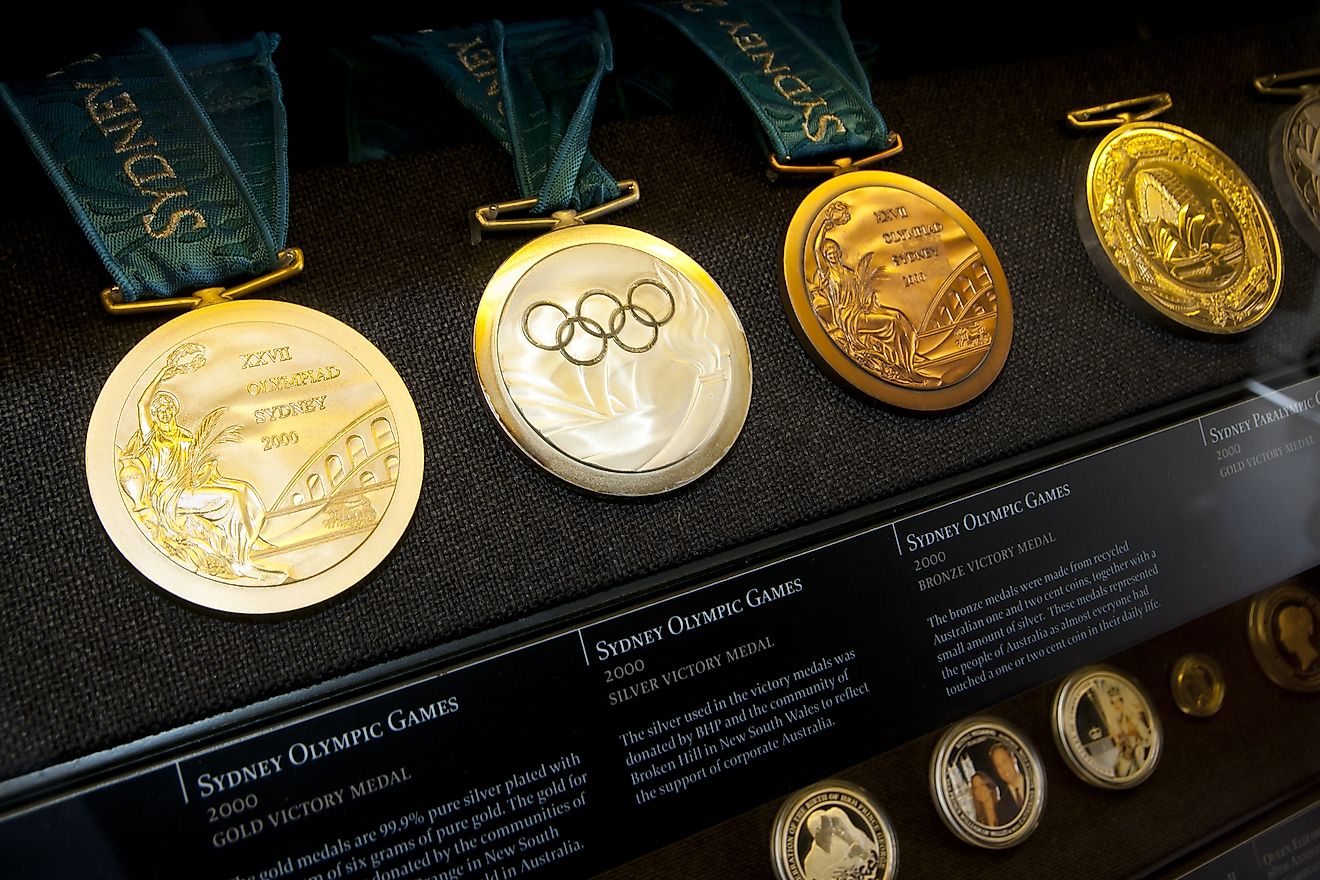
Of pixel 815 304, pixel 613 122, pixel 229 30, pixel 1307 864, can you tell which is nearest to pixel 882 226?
pixel 815 304

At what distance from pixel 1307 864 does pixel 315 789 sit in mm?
1182

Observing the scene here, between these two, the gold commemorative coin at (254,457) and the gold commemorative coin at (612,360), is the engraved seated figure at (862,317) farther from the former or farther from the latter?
the gold commemorative coin at (254,457)

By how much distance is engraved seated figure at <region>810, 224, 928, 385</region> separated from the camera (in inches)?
45.3

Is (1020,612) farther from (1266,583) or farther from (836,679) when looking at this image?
(1266,583)

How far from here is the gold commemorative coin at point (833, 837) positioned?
1072 mm

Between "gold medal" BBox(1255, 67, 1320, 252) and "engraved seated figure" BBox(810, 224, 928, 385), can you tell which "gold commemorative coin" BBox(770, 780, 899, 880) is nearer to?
"engraved seated figure" BBox(810, 224, 928, 385)

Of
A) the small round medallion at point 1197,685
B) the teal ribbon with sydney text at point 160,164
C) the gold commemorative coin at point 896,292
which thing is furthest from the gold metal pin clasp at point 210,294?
the small round medallion at point 1197,685

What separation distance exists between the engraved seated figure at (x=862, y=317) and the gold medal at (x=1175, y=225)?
0.34m

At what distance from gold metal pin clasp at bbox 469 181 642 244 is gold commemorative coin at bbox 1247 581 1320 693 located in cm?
102

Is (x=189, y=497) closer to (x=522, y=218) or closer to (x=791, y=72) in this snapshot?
(x=522, y=218)

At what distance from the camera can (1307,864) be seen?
3.94ft

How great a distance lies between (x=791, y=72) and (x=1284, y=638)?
3.32ft

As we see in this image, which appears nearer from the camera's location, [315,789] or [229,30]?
[315,789]

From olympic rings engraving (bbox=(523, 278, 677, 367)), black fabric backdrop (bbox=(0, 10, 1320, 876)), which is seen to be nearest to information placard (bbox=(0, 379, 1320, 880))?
black fabric backdrop (bbox=(0, 10, 1320, 876))
